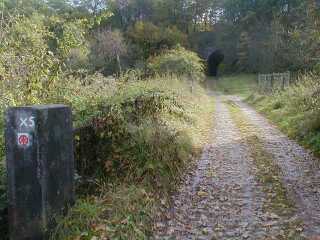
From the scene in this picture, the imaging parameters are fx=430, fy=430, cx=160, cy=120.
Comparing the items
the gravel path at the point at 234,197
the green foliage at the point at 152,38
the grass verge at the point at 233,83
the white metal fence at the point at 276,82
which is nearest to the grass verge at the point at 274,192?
the gravel path at the point at 234,197

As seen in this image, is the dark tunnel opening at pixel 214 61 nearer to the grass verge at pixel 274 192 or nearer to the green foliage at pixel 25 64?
the grass verge at pixel 274 192

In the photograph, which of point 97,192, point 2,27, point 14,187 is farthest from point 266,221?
point 2,27

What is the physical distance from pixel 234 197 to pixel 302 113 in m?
7.15

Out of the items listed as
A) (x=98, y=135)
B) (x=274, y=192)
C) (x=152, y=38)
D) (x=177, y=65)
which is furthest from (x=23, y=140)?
(x=152, y=38)

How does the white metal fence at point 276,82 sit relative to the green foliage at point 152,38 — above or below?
below

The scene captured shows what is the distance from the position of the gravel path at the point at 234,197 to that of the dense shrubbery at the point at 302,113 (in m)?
0.54

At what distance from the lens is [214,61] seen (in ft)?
171

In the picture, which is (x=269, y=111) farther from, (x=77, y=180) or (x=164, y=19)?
(x=164, y=19)

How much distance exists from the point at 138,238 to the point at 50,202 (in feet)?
3.71

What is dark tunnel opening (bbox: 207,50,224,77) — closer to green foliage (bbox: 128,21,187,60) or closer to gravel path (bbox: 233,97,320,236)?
green foliage (bbox: 128,21,187,60)

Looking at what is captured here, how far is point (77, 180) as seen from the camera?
6.57m

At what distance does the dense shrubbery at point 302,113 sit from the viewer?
10.5 metres

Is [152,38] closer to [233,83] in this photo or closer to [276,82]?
[233,83]

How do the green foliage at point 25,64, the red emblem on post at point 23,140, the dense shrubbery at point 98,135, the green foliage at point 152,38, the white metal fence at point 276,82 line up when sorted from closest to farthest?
the red emblem on post at point 23,140 < the dense shrubbery at point 98,135 < the green foliage at point 25,64 < the white metal fence at point 276,82 < the green foliage at point 152,38
